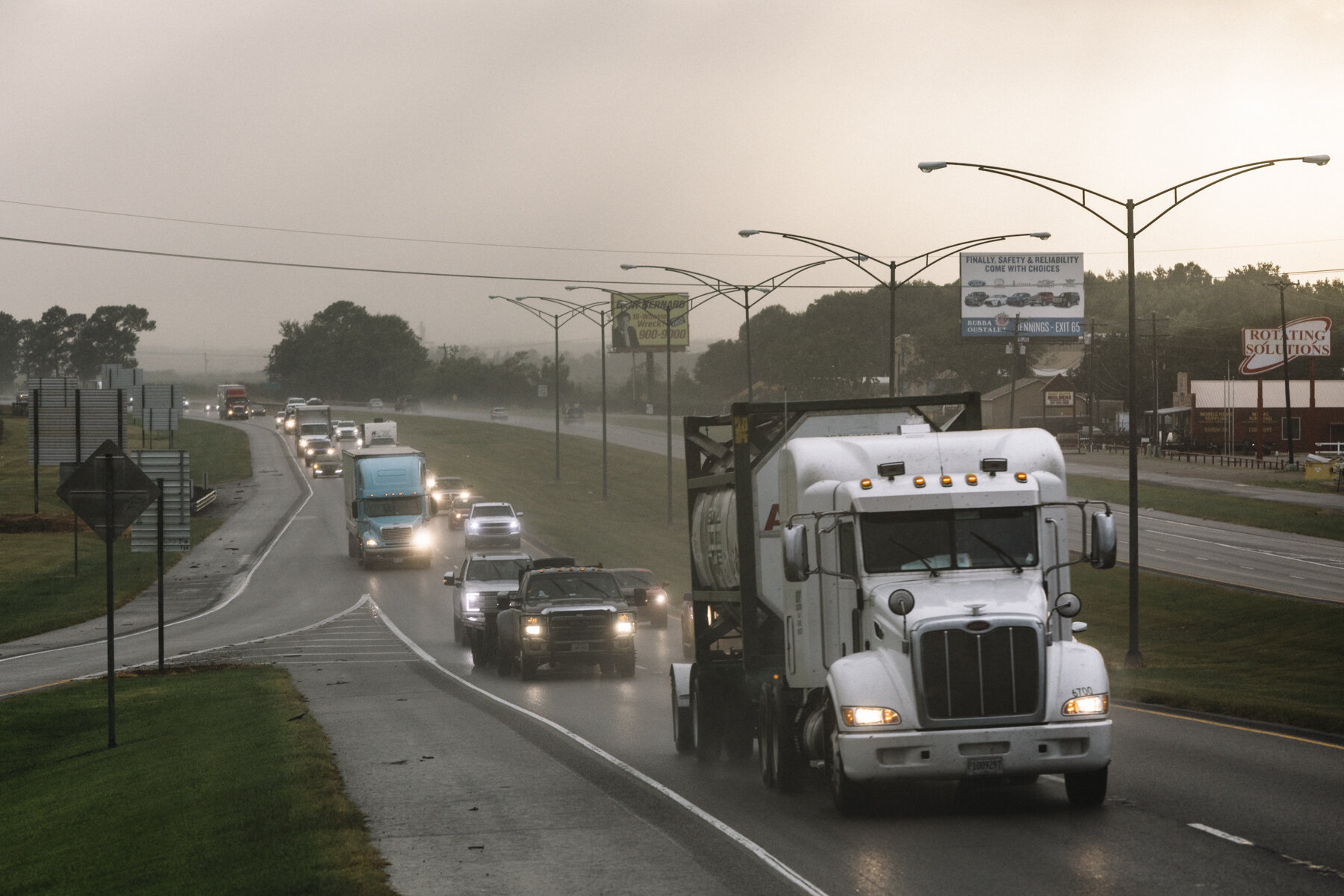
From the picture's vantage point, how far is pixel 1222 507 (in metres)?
73.1

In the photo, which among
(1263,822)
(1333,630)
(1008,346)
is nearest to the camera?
(1263,822)

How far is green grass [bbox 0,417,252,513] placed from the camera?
7931cm

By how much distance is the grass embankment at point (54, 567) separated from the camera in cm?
4559

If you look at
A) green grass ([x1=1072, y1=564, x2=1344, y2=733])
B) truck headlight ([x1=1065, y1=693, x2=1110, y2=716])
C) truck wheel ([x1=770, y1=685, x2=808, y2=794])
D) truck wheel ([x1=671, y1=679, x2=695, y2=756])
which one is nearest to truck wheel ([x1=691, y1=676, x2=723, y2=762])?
truck wheel ([x1=671, y1=679, x2=695, y2=756])

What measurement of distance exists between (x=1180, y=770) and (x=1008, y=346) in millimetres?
138620

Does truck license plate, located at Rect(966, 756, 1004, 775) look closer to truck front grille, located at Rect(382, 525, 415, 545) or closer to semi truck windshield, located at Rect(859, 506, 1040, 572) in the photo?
semi truck windshield, located at Rect(859, 506, 1040, 572)

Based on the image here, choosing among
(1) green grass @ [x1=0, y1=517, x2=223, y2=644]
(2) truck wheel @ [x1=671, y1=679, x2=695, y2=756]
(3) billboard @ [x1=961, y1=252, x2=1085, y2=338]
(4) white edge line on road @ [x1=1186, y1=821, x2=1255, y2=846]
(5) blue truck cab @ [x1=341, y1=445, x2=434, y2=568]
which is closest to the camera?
(4) white edge line on road @ [x1=1186, y1=821, x2=1255, y2=846]

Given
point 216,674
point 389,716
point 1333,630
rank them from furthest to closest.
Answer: point 1333,630 < point 216,674 < point 389,716

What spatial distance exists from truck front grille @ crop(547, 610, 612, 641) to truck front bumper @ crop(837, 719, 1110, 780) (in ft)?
48.9

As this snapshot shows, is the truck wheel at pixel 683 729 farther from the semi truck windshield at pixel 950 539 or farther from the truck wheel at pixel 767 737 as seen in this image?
the semi truck windshield at pixel 950 539

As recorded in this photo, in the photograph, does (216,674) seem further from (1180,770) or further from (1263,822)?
(1263,822)

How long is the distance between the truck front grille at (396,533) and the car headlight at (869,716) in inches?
1777

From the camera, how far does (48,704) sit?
25.0 metres

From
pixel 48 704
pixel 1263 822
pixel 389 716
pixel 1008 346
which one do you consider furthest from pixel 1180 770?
pixel 1008 346
